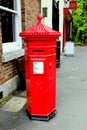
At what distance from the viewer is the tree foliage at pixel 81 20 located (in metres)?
28.0

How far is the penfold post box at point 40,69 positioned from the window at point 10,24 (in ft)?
5.66

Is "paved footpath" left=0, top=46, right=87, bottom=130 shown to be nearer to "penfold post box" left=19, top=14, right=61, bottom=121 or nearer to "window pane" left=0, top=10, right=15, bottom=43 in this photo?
"penfold post box" left=19, top=14, right=61, bottom=121

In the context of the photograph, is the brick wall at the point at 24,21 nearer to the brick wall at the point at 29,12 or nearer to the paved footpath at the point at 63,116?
the brick wall at the point at 29,12

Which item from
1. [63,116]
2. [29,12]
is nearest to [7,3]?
[29,12]

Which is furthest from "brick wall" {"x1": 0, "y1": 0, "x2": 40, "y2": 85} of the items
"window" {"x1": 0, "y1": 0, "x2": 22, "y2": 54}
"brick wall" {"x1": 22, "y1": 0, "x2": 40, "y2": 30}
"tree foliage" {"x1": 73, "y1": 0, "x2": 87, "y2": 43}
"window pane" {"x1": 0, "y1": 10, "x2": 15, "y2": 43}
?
"tree foliage" {"x1": 73, "y1": 0, "x2": 87, "y2": 43}

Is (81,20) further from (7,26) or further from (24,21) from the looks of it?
(7,26)

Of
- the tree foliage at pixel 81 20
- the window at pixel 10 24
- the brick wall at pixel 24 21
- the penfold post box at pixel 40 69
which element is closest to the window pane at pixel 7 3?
the window at pixel 10 24

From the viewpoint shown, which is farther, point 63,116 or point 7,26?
point 7,26

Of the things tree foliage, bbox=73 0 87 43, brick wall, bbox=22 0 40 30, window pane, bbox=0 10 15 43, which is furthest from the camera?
tree foliage, bbox=73 0 87 43

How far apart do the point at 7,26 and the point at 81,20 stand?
76.4 feet

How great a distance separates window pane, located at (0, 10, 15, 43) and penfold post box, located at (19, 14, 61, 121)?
185cm

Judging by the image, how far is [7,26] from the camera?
239 inches

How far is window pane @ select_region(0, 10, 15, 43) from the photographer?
5809mm

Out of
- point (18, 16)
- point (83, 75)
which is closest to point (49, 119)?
point (18, 16)
